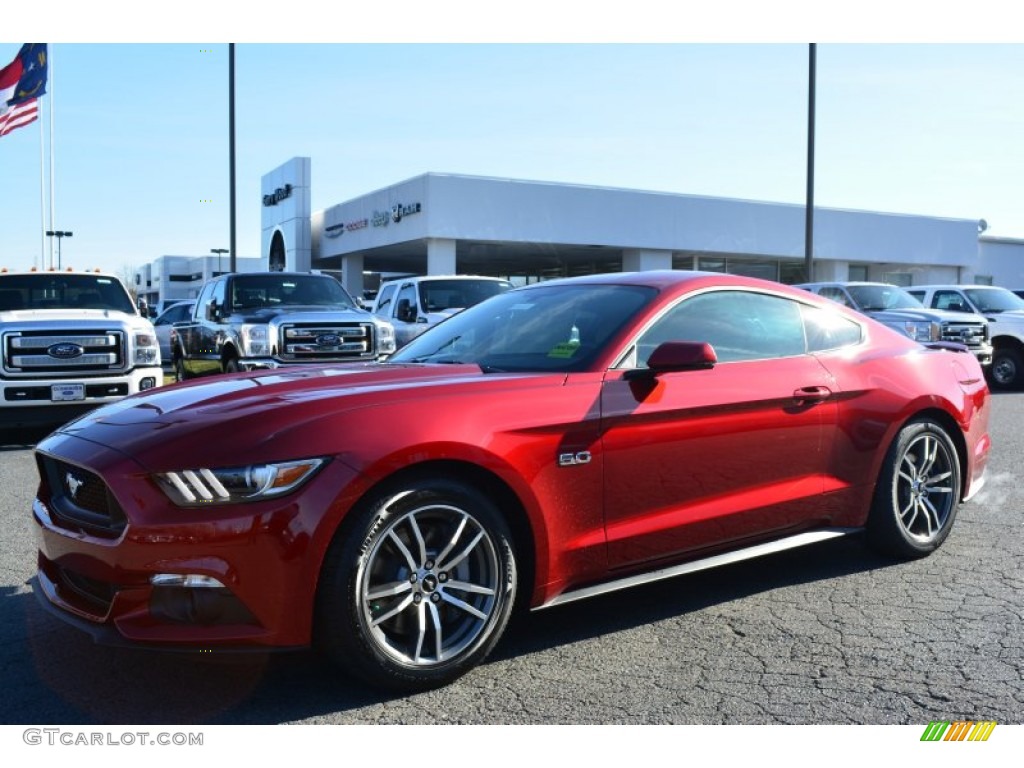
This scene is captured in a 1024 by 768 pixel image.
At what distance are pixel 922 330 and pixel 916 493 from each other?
11.2m

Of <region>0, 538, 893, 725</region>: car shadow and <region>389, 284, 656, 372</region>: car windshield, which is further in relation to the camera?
<region>389, 284, 656, 372</region>: car windshield

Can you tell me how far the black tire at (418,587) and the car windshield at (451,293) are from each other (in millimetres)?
11339

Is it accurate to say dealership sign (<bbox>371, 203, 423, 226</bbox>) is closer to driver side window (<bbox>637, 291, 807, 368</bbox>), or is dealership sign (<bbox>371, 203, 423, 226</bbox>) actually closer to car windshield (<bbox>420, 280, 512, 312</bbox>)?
car windshield (<bbox>420, 280, 512, 312</bbox>)

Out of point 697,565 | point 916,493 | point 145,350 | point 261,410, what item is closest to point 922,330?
point 916,493

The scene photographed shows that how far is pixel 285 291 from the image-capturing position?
508 inches

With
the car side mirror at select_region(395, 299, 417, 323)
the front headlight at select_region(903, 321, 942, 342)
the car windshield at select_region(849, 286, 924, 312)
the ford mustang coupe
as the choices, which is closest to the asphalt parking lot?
the ford mustang coupe

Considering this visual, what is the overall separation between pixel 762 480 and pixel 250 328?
27.0ft

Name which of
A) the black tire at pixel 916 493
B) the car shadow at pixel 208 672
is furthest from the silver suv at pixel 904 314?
the car shadow at pixel 208 672

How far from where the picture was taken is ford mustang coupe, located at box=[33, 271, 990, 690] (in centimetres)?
322

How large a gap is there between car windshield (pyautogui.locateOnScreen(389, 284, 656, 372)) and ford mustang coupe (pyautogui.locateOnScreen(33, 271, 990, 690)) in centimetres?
2

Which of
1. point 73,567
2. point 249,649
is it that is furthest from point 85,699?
point 249,649

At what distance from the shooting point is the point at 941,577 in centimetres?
502
